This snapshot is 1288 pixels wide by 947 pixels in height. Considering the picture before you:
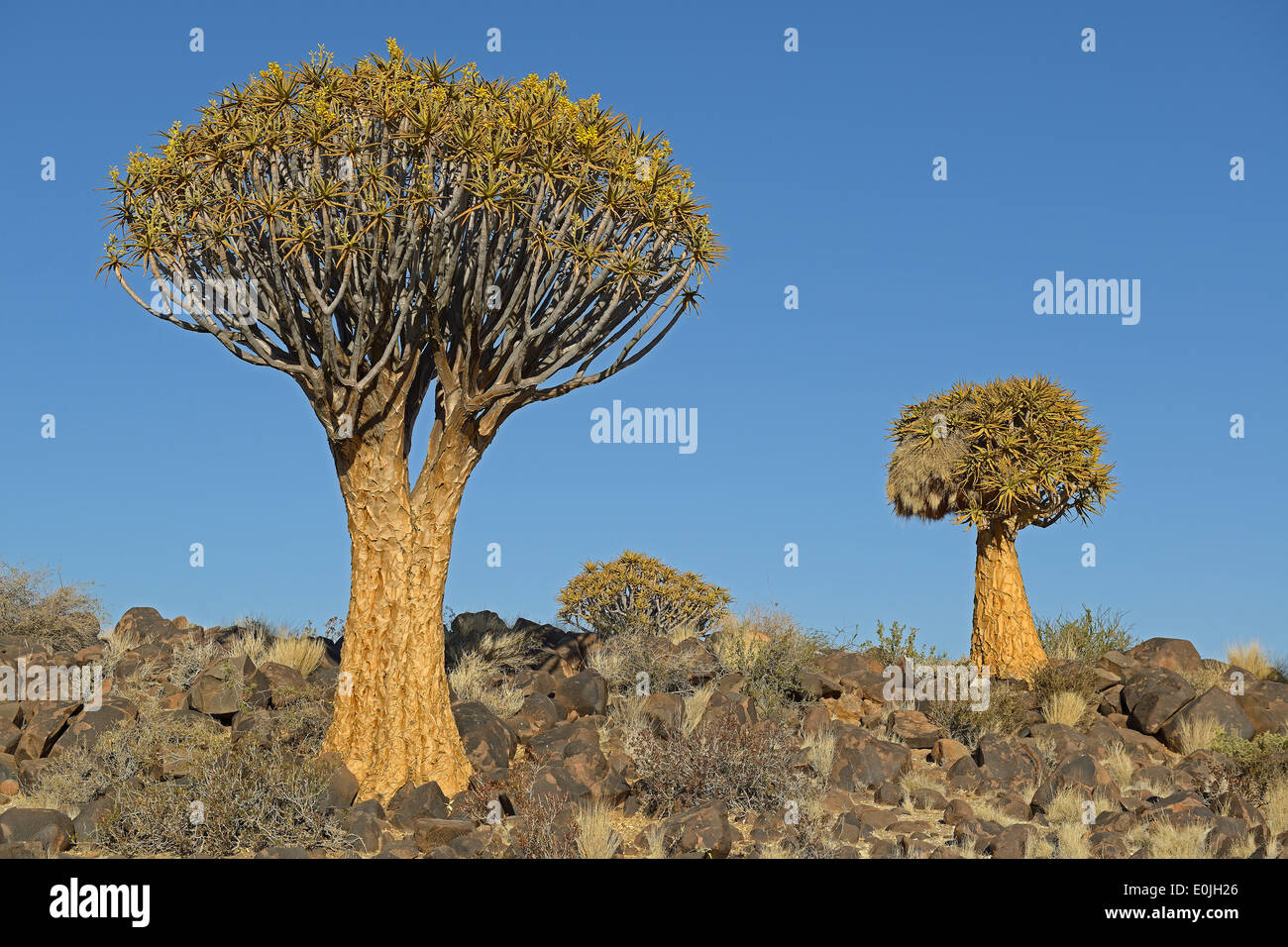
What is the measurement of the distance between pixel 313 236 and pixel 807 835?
6.84 meters

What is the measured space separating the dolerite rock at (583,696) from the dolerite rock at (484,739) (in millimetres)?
1349

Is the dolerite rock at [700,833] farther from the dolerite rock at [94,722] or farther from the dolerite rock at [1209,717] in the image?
the dolerite rock at [1209,717]

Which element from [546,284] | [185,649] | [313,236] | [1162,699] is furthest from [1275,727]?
[185,649]

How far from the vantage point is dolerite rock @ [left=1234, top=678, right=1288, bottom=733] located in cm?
1394

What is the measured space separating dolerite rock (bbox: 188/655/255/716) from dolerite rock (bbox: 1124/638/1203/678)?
12883 mm

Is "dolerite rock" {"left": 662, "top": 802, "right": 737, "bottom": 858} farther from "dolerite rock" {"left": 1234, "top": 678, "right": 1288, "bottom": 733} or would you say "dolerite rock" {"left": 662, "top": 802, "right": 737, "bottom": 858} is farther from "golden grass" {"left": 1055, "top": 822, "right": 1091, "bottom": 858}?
"dolerite rock" {"left": 1234, "top": 678, "right": 1288, "bottom": 733}

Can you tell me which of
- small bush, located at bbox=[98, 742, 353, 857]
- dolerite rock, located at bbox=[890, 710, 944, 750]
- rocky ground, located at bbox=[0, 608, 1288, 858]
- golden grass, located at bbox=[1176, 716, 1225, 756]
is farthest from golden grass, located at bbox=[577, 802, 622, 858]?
golden grass, located at bbox=[1176, 716, 1225, 756]

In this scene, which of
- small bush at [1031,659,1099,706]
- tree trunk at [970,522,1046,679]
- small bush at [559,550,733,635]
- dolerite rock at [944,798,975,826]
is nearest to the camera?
dolerite rock at [944,798,975,826]

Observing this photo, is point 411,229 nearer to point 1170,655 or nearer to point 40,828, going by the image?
point 40,828

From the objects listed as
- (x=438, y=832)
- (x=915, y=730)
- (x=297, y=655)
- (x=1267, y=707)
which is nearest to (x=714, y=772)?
(x=438, y=832)
